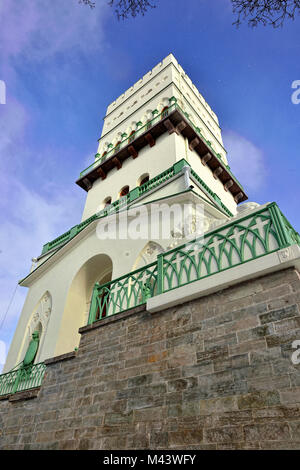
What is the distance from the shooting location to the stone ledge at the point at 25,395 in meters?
6.45

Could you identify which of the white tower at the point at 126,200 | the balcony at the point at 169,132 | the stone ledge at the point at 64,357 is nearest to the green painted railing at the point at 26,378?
the white tower at the point at 126,200

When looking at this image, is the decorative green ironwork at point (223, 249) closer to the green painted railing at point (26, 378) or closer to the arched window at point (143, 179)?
the green painted railing at point (26, 378)

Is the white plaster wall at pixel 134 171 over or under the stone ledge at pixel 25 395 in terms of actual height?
over

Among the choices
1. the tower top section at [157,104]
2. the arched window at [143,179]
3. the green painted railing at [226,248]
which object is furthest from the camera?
the tower top section at [157,104]

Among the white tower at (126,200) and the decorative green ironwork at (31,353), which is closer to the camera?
the decorative green ironwork at (31,353)

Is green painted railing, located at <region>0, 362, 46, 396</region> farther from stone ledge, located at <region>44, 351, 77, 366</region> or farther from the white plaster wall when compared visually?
the white plaster wall

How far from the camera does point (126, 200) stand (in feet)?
40.4

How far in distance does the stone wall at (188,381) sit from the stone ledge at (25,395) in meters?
0.39

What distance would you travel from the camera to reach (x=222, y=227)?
536cm

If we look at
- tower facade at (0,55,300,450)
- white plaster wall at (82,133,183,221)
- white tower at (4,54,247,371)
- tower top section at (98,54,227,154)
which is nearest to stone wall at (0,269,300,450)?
tower facade at (0,55,300,450)

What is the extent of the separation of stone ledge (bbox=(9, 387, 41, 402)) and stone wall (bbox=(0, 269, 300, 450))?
39cm

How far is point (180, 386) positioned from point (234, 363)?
33.6 inches
